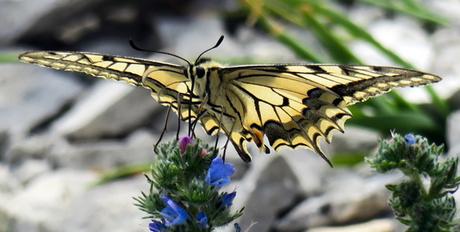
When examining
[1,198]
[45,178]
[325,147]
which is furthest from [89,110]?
[325,147]

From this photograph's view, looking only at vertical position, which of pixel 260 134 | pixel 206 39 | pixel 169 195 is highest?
pixel 206 39

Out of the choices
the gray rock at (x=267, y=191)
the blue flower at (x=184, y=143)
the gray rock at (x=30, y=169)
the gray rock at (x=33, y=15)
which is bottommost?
the blue flower at (x=184, y=143)

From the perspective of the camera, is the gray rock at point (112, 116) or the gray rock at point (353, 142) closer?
→ the gray rock at point (353, 142)

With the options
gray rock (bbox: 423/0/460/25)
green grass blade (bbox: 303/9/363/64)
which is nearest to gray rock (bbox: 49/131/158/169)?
green grass blade (bbox: 303/9/363/64)

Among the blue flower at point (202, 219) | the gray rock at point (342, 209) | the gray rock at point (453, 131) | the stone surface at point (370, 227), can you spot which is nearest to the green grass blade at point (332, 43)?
the gray rock at point (453, 131)

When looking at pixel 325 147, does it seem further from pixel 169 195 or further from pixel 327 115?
pixel 169 195

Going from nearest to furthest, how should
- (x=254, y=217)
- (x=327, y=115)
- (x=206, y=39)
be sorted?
(x=327, y=115)
(x=254, y=217)
(x=206, y=39)

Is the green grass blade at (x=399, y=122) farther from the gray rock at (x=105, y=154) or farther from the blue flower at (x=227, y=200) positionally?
the blue flower at (x=227, y=200)

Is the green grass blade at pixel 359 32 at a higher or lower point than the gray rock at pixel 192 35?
lower
